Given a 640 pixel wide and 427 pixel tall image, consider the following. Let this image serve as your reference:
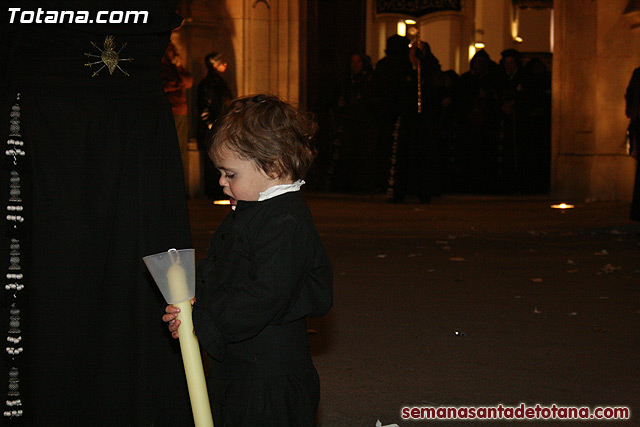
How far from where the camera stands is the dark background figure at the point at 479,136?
54.9 feet

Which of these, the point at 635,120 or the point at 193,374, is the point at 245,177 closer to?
the point at 193,374

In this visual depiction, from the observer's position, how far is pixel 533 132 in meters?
17.0

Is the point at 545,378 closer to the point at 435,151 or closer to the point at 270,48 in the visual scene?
the point at 435,151

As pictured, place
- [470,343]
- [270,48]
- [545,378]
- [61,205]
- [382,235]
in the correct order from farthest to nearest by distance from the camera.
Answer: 1. [270,48]
2. [382,235]
3. [470,343]
4. [545,378]
5. [61,205]

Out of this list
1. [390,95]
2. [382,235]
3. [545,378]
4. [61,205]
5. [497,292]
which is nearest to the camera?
[61,205]

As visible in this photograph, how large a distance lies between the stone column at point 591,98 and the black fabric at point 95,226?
41.4 ft

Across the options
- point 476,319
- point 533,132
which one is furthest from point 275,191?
point 533,132

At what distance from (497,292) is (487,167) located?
32.6ft

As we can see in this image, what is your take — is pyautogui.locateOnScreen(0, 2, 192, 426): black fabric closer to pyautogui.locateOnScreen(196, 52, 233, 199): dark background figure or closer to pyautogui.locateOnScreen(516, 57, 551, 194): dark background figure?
pyautogui.locateOnScreen(196, 52, 233, 199): dark background figure

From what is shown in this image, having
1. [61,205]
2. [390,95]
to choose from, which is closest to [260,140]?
[61,205]

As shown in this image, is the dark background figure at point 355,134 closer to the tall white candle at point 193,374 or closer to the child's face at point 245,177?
the child's face at point 245,177

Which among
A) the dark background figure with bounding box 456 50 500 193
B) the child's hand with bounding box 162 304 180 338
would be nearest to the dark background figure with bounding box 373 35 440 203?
the dark background figure with bounding box 456 50 500 193

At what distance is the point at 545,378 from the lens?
4.81 m

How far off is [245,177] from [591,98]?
13377 millimetres
